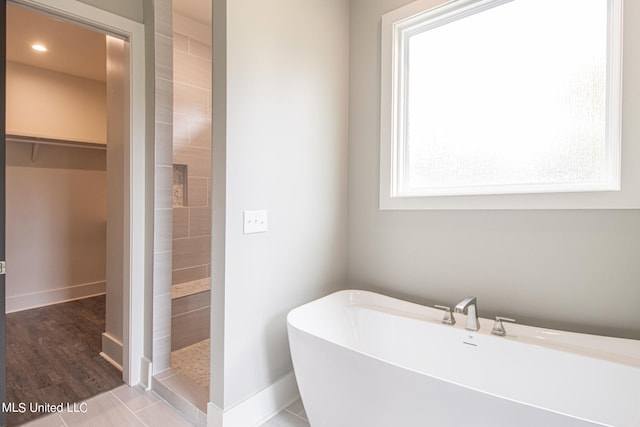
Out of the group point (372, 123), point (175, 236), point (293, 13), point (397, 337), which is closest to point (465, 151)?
point (372, 123)

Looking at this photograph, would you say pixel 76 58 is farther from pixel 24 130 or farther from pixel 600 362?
pixel 600 362

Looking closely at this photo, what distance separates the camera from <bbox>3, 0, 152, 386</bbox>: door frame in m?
2.00

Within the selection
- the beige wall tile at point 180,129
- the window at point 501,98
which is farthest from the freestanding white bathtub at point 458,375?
the beige wall tile at point 180,129

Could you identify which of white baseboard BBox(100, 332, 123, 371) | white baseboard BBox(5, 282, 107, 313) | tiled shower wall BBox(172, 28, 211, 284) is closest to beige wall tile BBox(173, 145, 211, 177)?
tiled shower wall BBox(172, 28, 211, 284)

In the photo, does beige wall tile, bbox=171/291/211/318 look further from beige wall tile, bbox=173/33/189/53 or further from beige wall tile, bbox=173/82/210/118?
beige wall tile, bbox=173/33/189/53

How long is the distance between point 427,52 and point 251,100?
1.19m

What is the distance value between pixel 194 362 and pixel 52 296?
259 cm

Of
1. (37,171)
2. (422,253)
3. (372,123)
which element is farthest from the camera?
(37,171)

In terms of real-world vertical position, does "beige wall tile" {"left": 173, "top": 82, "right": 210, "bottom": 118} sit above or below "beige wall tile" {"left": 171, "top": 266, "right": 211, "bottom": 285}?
above

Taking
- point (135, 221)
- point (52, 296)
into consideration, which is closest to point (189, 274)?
point (135, 221)

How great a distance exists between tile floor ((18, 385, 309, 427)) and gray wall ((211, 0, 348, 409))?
0.75 ft

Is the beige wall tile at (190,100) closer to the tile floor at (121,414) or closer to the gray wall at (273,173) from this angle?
the gray wall at (273,173)

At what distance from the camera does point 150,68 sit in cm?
200

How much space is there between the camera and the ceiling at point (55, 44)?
8.45ft
